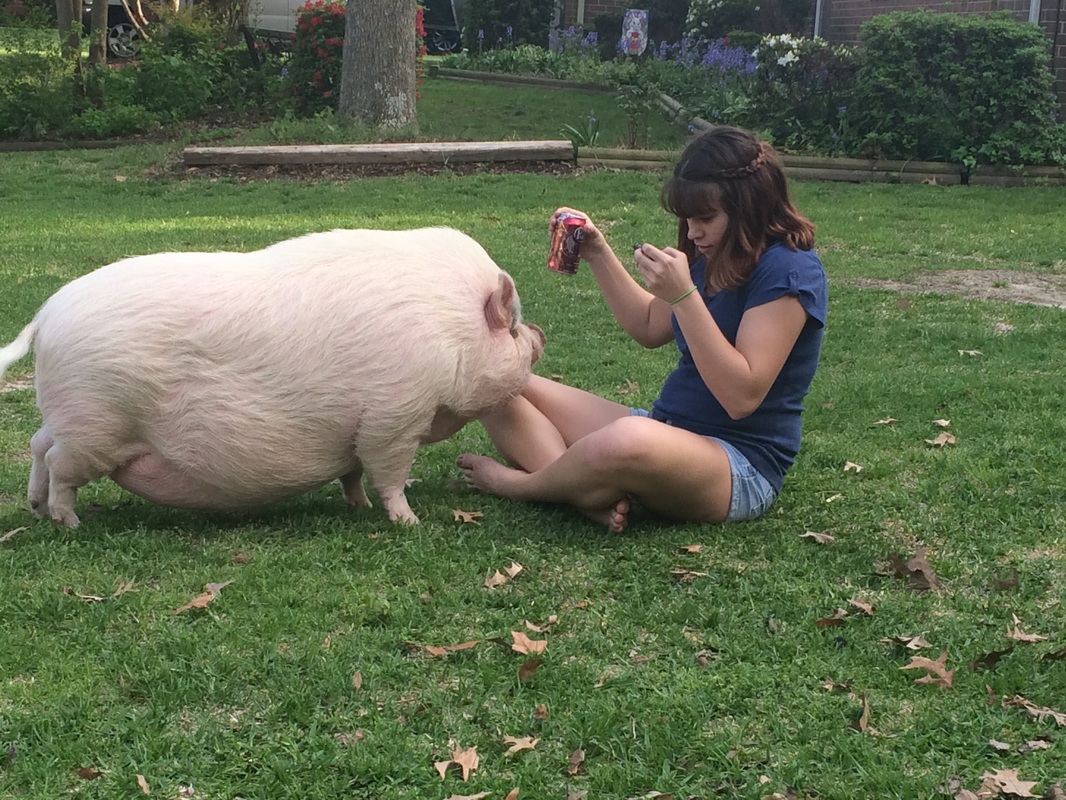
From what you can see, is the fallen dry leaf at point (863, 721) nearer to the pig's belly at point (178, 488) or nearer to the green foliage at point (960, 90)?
the pig's belly at point (178, 488)

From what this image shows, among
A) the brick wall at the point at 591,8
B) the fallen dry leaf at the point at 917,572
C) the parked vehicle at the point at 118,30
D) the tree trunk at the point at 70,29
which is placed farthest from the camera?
the brick wall at the point at 591,8

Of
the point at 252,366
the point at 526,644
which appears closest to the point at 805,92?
the point at 252,366

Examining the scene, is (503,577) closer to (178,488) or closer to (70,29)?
(178,488)

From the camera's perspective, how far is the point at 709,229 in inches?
144

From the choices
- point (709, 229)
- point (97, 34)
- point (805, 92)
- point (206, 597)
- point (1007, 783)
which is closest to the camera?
point (1007, 783)

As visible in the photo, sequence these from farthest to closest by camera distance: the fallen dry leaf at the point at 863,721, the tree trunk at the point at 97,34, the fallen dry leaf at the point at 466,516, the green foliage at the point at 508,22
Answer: the green foliage at the point at 508,22
the tree trunk at the point at 97,34
the fallen dry leaf at the point at 466,516
the fallen dry leaf at the point at 863,721

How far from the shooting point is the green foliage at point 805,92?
12.4 m

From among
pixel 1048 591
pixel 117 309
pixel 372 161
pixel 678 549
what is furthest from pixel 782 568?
pixel 372 161

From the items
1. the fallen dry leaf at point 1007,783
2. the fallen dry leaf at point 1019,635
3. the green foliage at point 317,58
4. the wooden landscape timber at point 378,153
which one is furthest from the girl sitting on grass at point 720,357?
the green foliage at point 317,58

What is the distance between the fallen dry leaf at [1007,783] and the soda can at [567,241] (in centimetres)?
207

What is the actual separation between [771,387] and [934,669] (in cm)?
117

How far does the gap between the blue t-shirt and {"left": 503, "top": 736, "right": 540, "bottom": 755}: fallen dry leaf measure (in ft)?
4.83

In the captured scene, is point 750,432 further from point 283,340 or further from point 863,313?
point 863,313

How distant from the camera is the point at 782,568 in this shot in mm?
3553
